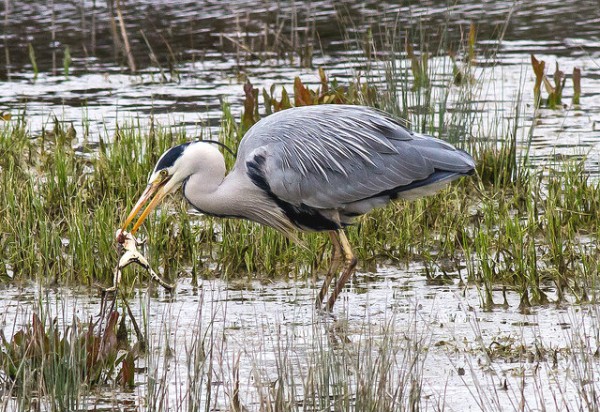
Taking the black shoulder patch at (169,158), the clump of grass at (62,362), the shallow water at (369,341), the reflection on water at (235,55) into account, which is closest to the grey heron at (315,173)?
the black shoulder patch at (169,158)

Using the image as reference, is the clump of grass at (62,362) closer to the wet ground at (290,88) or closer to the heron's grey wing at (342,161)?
the wet ground at (290,88)

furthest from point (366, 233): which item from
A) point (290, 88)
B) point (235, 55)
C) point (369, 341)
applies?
point (235, 55)

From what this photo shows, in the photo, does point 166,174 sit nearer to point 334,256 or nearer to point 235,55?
point 334,256

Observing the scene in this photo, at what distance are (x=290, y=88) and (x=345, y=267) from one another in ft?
16.9

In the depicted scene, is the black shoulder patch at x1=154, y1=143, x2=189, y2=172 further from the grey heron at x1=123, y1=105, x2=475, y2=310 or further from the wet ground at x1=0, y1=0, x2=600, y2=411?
the wet ground at x1=0, y1=0, x2=600, y2=411

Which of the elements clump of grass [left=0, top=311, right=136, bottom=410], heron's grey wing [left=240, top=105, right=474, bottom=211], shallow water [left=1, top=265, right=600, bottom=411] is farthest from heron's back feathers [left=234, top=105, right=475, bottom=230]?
clump of grass [left=0, top=311, right=136, bottom=410]

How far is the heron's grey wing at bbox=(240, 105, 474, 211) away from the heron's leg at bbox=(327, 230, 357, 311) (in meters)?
0.23

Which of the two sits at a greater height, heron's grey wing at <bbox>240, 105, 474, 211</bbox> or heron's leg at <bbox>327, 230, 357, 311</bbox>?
heron's grey wing at <bbox>240, 105, 474, 211</bbox>

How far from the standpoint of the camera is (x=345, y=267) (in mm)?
6047

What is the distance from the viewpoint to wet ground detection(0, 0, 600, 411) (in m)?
4.45

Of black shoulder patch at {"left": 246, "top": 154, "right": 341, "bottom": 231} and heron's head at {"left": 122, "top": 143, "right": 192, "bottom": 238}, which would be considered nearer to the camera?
heron's head at {"left": 122, "top": 143, "right": 192, "bottom": 238}

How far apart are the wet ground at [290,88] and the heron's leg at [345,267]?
125 mm

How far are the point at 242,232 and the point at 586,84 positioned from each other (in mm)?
5407

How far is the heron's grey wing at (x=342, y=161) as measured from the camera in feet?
19.3
